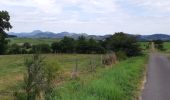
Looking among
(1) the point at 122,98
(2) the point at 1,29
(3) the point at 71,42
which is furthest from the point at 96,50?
(1) the point at 122,98

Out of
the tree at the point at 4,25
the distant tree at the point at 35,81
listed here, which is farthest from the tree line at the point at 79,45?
the distant tree at the point at 35,81

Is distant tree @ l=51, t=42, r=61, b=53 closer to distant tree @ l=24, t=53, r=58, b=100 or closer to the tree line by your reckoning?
the tree line

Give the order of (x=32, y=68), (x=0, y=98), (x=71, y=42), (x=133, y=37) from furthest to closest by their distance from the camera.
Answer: (x=71, y=42) < (x=133, y=37) < (x=0, y=98) < (x=32, y=68)

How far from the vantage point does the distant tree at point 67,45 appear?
7778 cm

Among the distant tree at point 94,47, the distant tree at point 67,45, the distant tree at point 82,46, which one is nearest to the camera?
the distant tree at point 94,47

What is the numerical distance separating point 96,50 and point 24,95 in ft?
209

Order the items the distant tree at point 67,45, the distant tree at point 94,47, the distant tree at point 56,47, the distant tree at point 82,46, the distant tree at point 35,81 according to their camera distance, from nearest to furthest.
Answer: the distant tree at point 35,81, the distant tree at point 94,47, the distant tree at point 82,46, the distant tree at point 67,45, the distant tree at point 56,47

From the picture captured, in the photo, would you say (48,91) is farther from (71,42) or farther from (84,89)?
(71,42)

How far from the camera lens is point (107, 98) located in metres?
15.4

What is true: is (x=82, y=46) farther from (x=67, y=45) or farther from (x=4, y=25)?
(x=4, y=25)

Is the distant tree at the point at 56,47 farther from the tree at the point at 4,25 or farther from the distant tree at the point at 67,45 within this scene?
the tree at the point at 4,25

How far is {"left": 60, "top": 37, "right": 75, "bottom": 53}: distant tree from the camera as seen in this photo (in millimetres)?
77775

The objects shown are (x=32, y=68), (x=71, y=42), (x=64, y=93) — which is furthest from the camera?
(x=71, y=42)

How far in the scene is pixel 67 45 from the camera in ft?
255
